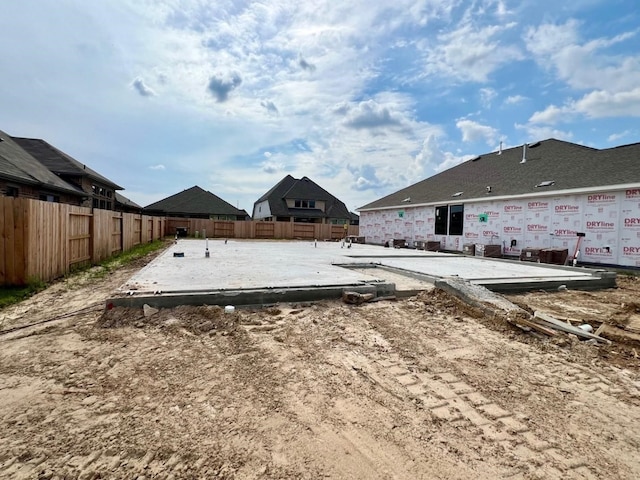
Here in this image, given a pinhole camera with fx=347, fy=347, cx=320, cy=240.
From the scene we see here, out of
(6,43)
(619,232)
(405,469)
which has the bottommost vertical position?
(405,469)

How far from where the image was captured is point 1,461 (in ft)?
6.69

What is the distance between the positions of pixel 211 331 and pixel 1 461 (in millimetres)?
2436

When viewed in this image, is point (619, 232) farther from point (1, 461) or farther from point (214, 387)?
point (1, 461)

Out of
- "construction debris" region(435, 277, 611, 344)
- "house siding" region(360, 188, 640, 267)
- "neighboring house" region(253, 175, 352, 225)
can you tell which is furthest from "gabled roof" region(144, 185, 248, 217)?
"construction debris" region(435, 277, 611, 344)

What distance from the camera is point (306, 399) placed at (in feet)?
9.41

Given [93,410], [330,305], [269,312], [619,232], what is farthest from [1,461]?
[619,232]

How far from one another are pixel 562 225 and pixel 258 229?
2414cm

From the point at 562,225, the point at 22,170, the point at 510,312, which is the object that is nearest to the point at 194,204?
the point at 22,170

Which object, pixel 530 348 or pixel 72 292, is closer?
pixel 530 348

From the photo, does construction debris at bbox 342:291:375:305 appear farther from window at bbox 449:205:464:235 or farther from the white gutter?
window at bbox 449:205:464:235

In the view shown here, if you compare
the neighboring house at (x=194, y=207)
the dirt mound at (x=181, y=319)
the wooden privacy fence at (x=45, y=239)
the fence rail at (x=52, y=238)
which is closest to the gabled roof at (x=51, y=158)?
the fence rail at (x=52, y=238)

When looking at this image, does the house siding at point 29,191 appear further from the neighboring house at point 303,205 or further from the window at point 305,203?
the window at point 305,203

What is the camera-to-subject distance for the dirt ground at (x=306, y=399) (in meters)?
2.10

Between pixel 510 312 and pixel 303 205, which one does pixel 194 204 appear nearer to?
pixel 303 205
